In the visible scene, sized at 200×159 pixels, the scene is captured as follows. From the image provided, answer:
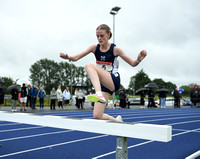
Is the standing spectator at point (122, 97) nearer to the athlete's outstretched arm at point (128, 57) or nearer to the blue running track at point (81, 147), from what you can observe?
the blue running track at point (81, 147)

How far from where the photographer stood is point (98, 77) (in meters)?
3.04

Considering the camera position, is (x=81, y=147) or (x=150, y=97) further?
(x=150, y=97)

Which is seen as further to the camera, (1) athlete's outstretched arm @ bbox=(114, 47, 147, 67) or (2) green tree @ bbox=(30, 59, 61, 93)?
(2) green tree @ bbox=(30, 59, 61, 93)

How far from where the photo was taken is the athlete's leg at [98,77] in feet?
9.73

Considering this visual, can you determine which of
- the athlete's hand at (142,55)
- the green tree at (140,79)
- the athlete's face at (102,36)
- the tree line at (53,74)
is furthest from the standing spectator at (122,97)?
the green tree at (140,79)

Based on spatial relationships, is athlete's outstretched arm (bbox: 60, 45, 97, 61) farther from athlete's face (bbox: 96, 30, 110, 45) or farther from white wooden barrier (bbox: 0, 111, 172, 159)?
white wooden barrier (bbox: 0, 111, 172, 159)

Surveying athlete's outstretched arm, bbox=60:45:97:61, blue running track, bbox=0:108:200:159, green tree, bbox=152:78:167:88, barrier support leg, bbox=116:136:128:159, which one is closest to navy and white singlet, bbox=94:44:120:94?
athlete's outstretched arm, bbox=60:45:97:61

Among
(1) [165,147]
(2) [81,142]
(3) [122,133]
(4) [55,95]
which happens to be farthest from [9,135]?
(4) [55,95]

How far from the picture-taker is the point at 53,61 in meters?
79.0

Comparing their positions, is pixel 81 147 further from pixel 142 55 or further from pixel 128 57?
pixel 142 55

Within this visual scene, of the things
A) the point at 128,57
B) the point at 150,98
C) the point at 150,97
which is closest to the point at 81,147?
the point at 128,57

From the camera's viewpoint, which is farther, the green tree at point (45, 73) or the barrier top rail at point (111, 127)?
the green tree at point (45, 73)

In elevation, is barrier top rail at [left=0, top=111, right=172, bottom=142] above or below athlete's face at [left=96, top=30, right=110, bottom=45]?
below

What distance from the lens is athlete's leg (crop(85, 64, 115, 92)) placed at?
2.97 m
